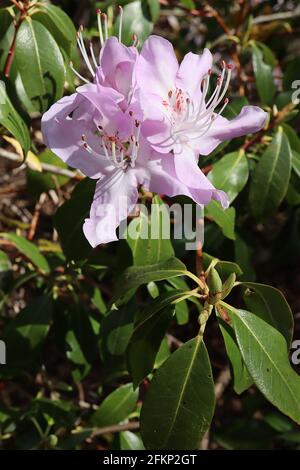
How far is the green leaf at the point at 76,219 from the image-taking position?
4.20 feet

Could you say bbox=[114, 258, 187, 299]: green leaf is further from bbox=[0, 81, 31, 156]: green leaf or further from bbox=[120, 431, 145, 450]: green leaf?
bbox=[120, 431, 145, 450]: green leaf

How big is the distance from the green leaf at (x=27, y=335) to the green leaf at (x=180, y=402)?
Result: 0.55 meters

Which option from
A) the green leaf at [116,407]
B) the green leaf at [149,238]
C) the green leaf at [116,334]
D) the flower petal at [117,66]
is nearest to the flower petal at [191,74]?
the flower petal at [117,66]

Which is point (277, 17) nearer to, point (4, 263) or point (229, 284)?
point (4, 263)

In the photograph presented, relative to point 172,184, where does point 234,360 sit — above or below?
below

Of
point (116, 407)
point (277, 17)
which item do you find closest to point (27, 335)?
point (116, 407)

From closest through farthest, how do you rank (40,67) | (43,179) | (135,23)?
(40,67) → (135,23) → (43,179)

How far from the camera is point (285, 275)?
2.62m

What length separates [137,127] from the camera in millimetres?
1058

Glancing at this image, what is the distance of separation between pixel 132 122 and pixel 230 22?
150 cm

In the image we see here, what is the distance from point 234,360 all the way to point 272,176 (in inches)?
20.0

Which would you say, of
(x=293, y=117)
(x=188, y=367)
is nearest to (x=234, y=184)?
(x=293, y=117)

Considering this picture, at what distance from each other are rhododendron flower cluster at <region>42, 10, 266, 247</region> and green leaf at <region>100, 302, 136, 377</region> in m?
0.47

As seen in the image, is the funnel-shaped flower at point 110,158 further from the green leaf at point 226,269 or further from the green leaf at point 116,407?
the green leaf at point 116,407
